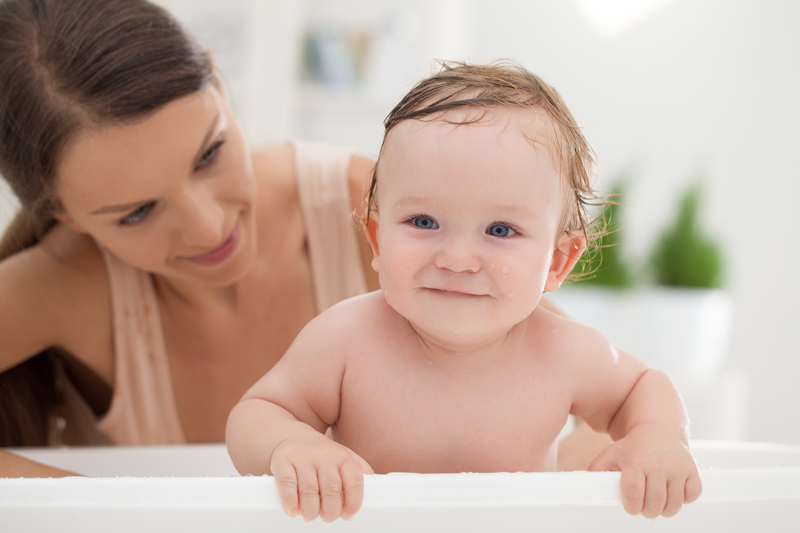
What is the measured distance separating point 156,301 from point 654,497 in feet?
2.73

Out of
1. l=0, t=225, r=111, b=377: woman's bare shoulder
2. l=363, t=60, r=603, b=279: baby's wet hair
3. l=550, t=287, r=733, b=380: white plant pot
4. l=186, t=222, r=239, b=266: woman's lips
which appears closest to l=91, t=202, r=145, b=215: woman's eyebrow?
l=186, t=222, r=239, b=266: woman's lips

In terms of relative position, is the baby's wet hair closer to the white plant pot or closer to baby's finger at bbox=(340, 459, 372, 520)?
baby's finger at bbox=(340, 459, 372, 520)

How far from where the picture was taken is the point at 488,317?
59cm

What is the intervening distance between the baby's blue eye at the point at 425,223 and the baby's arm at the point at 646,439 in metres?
0.25

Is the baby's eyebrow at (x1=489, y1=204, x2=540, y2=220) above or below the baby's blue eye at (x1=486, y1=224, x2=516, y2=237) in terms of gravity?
above

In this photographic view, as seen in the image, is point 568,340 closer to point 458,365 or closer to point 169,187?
point 458,365

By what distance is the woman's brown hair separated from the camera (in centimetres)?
83

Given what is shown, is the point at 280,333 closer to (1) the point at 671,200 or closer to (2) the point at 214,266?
(2) the point at 214,266

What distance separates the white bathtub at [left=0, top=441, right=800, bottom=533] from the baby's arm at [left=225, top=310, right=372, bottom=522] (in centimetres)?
2

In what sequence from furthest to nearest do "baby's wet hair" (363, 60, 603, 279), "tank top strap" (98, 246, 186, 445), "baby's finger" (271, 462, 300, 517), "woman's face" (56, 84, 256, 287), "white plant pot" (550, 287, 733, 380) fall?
1. "white plant pot" (550, 287, 733, 380)
2. "tank top strap" (98, 246, 186, 445)
3. "woman's face" (56, 84, 256, 287)
4. "baby's wet hair" (363, 60, 603, 279)
5. "baby's finger" (271, 462, 300, 517)

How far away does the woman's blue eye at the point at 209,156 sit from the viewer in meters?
0.88

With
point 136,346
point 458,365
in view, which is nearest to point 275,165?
point 136,346

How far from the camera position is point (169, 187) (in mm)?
832

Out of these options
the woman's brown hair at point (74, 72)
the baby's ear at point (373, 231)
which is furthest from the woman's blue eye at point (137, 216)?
the baby's ear at point (373, 231)
